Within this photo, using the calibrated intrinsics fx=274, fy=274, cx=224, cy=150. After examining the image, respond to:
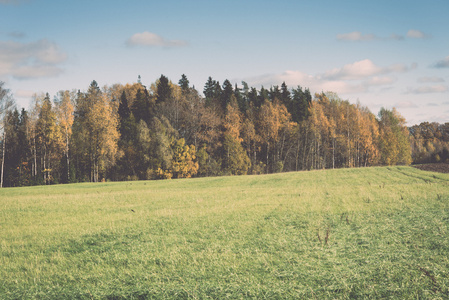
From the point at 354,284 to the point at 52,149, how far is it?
55948 millimetres

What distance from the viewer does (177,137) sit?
48875mm

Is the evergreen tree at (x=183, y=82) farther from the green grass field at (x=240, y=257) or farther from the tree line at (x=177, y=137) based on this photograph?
the green grass field at (x=240, y=257)

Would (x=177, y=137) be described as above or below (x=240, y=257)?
above

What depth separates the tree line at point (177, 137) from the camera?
45.1 metres

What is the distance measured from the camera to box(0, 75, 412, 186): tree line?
1777 inches

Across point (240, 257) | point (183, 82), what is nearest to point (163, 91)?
point (183, 82)

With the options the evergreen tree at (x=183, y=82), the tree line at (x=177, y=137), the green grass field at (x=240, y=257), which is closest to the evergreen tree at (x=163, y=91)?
the tree line at (x=177, y=137)

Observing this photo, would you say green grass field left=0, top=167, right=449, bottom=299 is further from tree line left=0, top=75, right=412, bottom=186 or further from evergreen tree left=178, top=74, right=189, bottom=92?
evergreen tree left=178, top=74, right=189, bottom=92

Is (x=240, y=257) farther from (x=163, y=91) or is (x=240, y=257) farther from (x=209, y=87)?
(x=209, y=87)

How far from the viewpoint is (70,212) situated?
1209cm

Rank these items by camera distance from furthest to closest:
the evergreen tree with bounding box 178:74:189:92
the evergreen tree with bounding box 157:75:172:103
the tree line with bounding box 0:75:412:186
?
the evergreen tree with bounding box 178:74:189:92, the evergreen tree with bounding box 157:75:172:103, the tree line with bounding box 0:75:412:186

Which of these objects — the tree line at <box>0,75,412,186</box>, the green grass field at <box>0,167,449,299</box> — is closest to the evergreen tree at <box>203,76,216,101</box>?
the tree line at <box>0,75,412,186</box>

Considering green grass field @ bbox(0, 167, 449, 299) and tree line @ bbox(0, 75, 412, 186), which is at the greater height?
tree line @ bbox(0, 75, 412, 186)

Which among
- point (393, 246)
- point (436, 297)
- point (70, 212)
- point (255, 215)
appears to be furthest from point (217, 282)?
point (70, 212)
